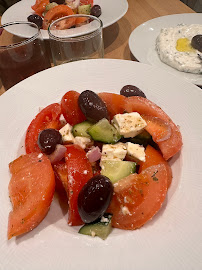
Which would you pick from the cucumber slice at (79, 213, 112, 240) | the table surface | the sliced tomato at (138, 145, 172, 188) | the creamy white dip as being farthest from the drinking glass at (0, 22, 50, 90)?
the cucumber slice at (79, 213, 112, 240)

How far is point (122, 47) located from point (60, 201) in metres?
1.41

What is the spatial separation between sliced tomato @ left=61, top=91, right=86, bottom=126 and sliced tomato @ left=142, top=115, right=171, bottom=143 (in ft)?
1.06

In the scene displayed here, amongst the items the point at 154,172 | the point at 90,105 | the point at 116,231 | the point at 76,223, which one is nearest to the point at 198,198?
the point at 154,172

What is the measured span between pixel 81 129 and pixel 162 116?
0.38m

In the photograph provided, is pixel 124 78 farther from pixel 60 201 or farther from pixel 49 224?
pixel 49 224

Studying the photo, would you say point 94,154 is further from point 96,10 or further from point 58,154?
point 96,10

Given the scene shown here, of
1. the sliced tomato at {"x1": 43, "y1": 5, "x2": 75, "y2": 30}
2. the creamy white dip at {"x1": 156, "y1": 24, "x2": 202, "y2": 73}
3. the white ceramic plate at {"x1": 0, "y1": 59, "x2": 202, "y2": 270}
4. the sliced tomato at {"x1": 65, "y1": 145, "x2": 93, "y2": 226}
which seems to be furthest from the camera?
the sliced tomato at {"x1": 43, "y1": 5, "x2": 75, "y2": 30}

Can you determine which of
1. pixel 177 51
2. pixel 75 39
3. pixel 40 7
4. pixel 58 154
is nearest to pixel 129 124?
pixel 58 154

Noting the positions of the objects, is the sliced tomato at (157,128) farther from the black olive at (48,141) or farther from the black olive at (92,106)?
the black olive at (48,141)

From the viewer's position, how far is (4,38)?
2174 millimetres

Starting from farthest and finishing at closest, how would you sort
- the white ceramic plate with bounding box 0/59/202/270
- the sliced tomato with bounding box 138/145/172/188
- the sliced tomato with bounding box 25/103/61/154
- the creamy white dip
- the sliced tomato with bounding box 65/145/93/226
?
1. the creamy white dip
2. the sliced tomato with bounding box 25/103/61/154
3. the sliced tomato with bounding box 138/145/172/188
4. the sliced tomato with bounding box 65/145/93/226
5. the white ceramic plate with bounding box 0/59/202/270

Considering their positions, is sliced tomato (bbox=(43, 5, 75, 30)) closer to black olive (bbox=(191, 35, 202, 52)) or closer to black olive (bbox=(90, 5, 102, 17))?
black olive (bbox=(90, 5, 102, 17))

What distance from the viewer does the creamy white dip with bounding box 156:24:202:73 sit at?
5.74 ft

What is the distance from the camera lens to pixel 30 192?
99 cm
